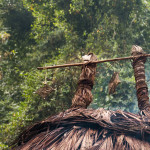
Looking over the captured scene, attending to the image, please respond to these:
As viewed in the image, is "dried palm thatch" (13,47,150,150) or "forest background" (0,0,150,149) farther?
"forest background" (0,0,150,149)

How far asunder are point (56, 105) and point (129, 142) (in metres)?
2.79

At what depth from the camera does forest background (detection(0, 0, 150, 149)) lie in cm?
491

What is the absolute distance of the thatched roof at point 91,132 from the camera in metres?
1.10

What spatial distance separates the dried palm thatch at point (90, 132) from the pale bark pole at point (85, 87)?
0.21 m

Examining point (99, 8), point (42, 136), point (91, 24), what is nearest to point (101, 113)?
point (42, 136)

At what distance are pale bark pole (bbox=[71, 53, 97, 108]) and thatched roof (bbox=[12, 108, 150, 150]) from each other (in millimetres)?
215

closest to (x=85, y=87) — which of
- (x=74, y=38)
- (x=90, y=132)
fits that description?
(x=90, y=132)

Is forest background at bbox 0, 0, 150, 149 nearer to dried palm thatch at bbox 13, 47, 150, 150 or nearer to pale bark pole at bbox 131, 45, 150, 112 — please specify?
pale bark pole at bbox 131, 45, 150, 112

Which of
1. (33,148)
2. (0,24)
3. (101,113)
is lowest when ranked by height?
(33,148)

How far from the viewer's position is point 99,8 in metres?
5.87

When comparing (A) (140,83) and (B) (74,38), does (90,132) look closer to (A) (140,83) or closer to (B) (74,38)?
(A) (140,83)

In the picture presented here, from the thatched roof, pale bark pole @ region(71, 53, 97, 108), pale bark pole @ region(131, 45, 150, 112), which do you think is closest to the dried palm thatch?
the thatched roof

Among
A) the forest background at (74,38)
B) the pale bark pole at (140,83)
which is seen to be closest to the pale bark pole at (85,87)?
the pale bark pole at (140,83)

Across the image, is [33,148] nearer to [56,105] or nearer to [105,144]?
[105,144]
